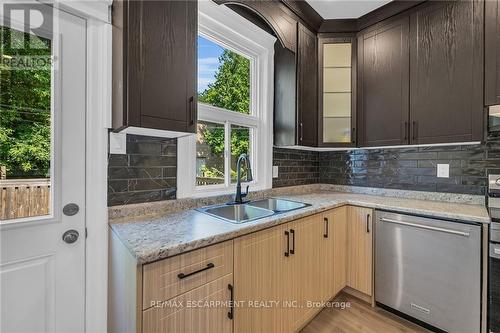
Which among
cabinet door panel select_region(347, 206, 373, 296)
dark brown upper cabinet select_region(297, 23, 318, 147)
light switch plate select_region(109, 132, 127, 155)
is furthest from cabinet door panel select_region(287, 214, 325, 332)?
light switch plate select_region(109, 132, 127, 155)

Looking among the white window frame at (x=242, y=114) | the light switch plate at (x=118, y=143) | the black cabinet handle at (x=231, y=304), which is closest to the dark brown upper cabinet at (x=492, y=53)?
the white window frame at (x=242, y=114)

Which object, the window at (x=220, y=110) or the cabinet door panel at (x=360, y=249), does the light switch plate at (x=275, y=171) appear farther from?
the cabinet door panel at (x=360, y=249)

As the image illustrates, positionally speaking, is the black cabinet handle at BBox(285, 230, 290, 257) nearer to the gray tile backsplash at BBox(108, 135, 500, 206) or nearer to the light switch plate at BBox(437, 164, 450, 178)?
the gray tile backsplash at BBox(108, 135, 500, 206)

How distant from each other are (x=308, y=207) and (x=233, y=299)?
84 centimetres

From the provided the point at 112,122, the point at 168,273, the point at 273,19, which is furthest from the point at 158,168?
the point at 273,19

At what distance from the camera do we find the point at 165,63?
4.06 feet

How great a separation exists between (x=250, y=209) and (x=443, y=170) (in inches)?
69.0

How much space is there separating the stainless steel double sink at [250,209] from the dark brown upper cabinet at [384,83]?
3.32 ft

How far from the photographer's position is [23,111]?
113cm

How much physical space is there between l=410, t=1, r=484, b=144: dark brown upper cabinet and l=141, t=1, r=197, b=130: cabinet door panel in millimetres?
1840

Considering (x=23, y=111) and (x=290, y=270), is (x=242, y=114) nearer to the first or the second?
(x=290, y=270)

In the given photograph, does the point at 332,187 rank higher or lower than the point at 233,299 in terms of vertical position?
higher

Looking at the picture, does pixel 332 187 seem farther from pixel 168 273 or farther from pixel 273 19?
pixel 168 273

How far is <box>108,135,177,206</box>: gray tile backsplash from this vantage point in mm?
1372
